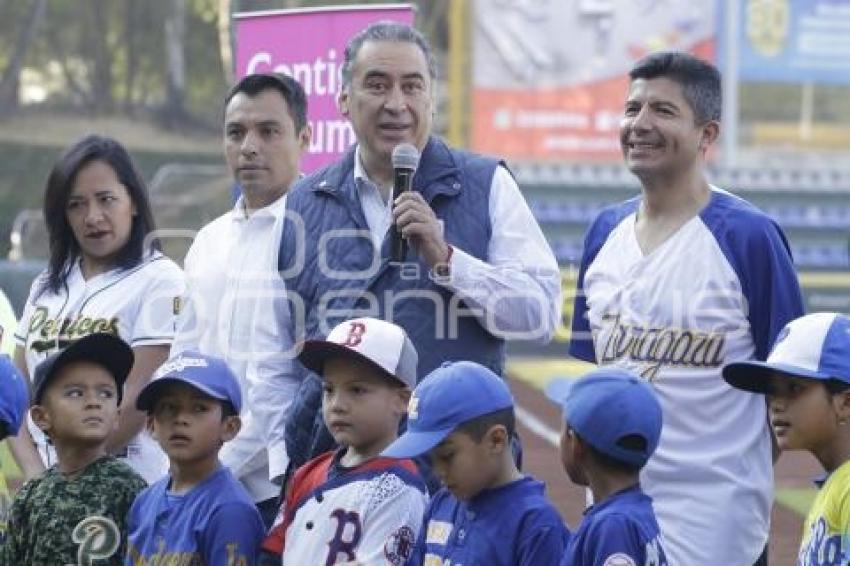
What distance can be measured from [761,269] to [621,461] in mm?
742

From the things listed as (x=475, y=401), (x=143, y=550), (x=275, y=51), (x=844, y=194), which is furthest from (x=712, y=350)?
(x=844, y=194)


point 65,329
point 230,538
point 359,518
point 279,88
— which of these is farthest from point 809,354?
point 65,329

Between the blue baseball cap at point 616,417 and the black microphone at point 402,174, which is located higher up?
the black microphone at point 402,174

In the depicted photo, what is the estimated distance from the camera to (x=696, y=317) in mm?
4410

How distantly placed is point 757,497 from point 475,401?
81 cm

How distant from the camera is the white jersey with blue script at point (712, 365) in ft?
14.3

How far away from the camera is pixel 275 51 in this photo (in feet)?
25.8

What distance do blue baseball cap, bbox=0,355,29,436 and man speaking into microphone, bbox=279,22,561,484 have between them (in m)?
0.78

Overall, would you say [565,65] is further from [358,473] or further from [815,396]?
[815,396]

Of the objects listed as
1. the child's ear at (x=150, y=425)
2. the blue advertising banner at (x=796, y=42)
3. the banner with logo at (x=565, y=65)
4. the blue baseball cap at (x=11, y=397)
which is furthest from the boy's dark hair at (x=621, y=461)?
the blue advertising banner at (x=796, y=42)

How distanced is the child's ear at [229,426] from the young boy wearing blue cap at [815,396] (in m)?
1.42

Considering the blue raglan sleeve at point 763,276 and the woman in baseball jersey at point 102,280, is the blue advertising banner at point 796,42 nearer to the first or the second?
the woman in baseball jersey at point 102,280

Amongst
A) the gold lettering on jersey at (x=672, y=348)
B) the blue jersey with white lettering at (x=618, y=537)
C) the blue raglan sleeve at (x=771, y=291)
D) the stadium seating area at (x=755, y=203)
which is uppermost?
the blue raglan sleeve at (x=771, y=291)

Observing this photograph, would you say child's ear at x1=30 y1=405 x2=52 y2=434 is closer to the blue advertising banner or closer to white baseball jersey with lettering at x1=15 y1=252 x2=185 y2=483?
white baseball jersey with lettering at x1=15 y1=252 x2=185 y2=483
